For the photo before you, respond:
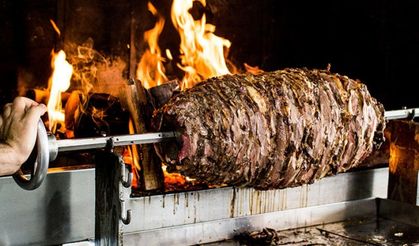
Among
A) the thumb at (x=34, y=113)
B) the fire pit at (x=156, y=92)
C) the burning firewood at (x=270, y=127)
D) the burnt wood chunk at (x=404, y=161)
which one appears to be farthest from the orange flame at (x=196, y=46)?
the thumb at (x=34, y=113)

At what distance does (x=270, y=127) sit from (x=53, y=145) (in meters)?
0.94

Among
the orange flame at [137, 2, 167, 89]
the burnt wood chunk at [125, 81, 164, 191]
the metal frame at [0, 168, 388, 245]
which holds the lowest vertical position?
the metal frame at [0, 168, 388, 245]

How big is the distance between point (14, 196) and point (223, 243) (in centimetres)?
102

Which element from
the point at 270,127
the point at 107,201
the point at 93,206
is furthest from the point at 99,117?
the point at 270,127

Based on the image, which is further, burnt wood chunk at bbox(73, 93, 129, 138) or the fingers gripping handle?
burnt wood chunk at bbox(73, 93, 129, 138)

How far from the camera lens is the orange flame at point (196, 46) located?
5070 mm

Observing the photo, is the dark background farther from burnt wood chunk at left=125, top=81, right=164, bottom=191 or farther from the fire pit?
burnt wood chunk at left=125, top=81, right=164, bottom=191

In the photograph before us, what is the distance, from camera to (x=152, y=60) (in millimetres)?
5371

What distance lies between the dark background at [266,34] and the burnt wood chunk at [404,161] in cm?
150

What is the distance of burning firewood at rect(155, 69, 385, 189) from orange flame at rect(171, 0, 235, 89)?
69.1 inches

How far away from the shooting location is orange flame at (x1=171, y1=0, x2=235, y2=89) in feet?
16.6

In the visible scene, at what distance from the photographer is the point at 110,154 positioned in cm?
285

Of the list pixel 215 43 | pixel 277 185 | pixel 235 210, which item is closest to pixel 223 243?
pixel 235 210

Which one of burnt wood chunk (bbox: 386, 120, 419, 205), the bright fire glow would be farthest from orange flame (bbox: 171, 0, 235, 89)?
burnt wood chunk (bbox: 386, 120, 419, 205)
